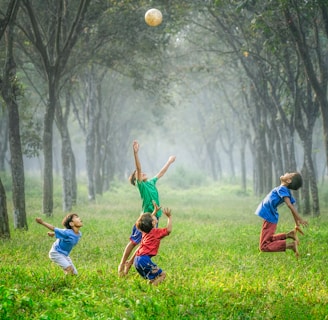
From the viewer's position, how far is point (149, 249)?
706cm

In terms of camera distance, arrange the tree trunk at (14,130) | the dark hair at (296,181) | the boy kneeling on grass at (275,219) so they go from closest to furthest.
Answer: the dark hair at (296,181), the boy kneeling on grass at (275,219), the tree trunk at (14,130)

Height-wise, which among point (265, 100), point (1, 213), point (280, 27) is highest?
point (280, 27)

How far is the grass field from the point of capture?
5699mm

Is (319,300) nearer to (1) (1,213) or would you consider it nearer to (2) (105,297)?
(2) (105,297)

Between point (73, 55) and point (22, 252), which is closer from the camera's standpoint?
point (22, 252)

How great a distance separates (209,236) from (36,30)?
8017mm

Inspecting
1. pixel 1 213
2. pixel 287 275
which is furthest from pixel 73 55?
pixel 287 275

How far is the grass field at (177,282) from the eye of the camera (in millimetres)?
5699

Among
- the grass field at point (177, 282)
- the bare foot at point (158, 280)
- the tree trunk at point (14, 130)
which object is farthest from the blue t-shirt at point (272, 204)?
the tree trunk at point (14, 130)

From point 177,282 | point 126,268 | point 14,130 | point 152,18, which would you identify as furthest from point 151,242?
point 152,18

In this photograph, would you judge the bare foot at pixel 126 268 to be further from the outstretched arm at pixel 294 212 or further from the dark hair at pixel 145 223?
the outstretched arm at pixel 294 212

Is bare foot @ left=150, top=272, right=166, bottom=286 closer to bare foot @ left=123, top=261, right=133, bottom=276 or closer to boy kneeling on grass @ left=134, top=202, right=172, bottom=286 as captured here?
boy kneeling on grass @ left=134, top=202, right=172, bottom=286

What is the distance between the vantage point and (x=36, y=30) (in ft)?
47.8

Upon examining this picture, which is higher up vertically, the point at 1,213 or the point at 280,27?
the point at 280,27
